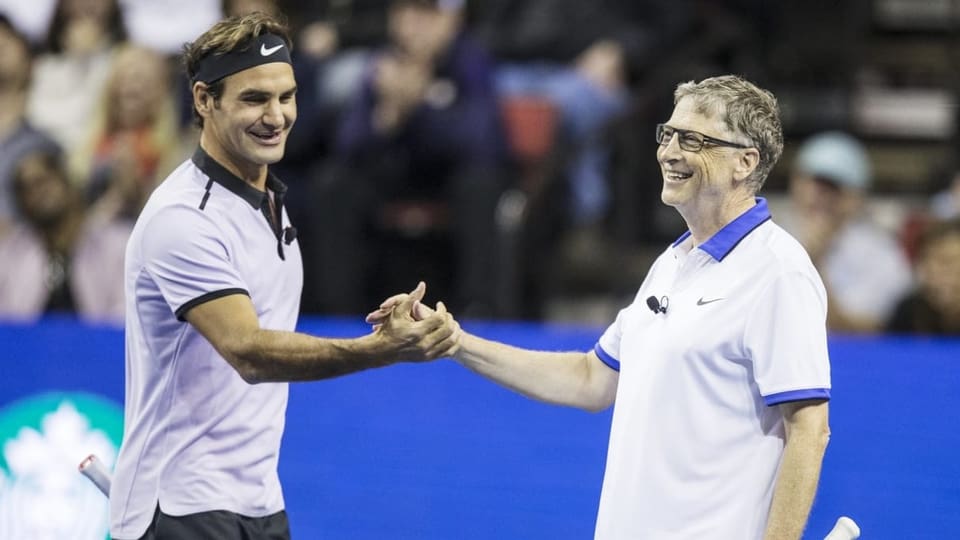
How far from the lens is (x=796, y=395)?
3.15 m

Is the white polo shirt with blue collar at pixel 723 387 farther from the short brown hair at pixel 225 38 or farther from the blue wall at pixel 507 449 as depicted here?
the blue wall at pixel 507 449

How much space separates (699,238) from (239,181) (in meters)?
1.12

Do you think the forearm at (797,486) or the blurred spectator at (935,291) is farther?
the blurred spectator at (935,291)

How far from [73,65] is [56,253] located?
171 centimetres

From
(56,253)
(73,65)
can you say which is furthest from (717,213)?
(73,65)

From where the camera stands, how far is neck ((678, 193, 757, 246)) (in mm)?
3408

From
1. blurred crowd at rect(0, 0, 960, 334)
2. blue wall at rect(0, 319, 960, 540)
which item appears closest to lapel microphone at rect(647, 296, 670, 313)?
blue wall at rect(0, 319, 960, 540)

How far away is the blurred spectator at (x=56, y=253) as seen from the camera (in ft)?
24.9

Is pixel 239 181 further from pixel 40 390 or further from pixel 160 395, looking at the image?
pixel 40 390

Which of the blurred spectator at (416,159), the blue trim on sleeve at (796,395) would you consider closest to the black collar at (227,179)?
the blue trim on sleeve at (796,395)

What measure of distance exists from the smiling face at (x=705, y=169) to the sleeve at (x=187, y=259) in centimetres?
102

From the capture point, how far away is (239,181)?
3.68m

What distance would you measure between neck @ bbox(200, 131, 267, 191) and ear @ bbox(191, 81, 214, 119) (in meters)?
0.06

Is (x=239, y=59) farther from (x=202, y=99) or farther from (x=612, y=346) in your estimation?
(x=612, y=346)
